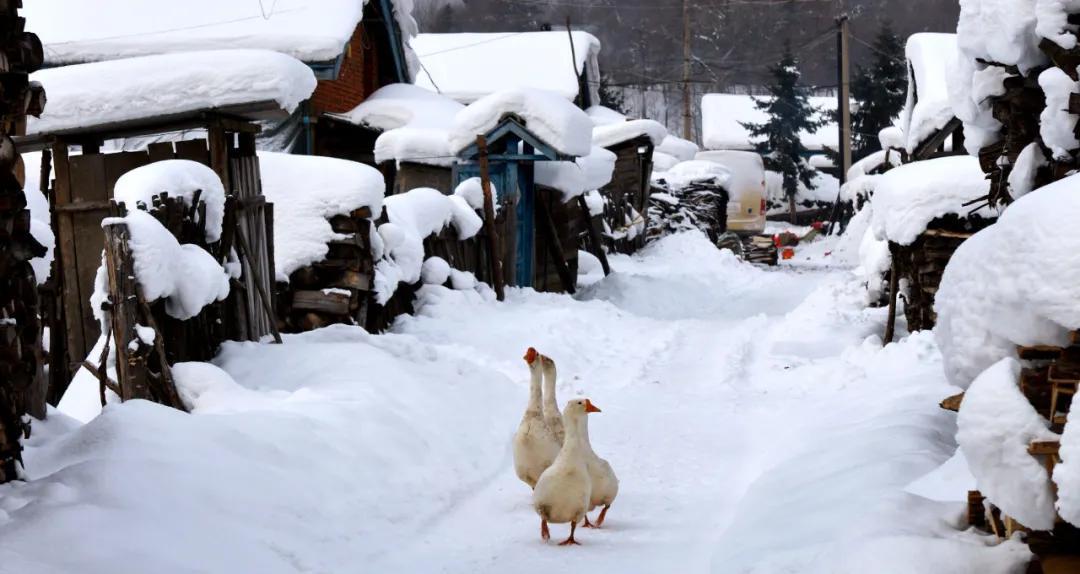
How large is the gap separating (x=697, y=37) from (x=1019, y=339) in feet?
236

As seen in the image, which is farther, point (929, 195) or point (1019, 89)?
point (929, 195)

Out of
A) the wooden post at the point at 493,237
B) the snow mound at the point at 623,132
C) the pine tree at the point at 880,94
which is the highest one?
the wooden post at the point at 493,237

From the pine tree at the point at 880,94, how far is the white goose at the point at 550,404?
131ft

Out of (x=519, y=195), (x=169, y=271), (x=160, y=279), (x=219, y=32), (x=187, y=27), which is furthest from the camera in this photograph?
(x=187, y=27)

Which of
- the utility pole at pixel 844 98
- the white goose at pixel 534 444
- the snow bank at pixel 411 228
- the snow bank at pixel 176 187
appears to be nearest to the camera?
the white goose at pixel 534 444

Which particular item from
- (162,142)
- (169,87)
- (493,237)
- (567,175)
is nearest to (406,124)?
(567,175)

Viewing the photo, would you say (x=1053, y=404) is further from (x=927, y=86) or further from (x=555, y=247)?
(x=927, y=86)

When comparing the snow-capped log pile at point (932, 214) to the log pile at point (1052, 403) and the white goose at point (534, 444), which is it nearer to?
the white goose at point (534, 444)

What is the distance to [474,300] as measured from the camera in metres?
14.3

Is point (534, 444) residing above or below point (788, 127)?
above

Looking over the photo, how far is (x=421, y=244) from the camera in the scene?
13.1 meters

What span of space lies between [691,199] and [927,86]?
683 inches

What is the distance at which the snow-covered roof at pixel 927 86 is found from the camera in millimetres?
17722

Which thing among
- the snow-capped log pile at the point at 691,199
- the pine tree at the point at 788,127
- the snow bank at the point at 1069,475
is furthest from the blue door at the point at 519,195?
the pine tree at the point at 788,127
